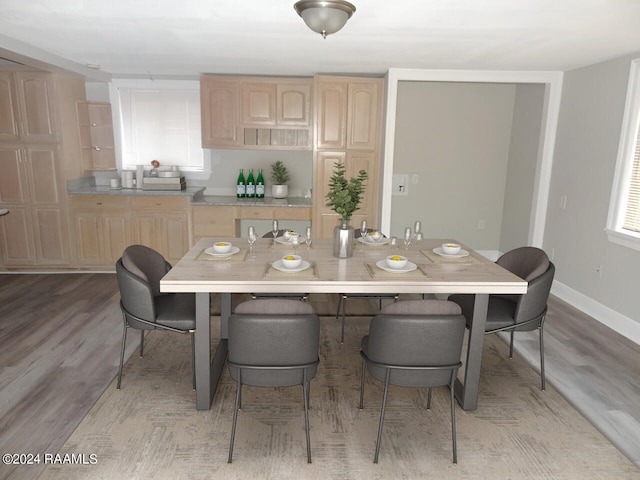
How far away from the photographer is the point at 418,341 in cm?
201

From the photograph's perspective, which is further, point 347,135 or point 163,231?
point 163,231

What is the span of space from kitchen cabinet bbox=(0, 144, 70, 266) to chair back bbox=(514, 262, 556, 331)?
4622mm

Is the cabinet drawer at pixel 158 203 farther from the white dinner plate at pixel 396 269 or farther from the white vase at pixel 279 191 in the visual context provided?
the white dinner plate at pixel 396 269

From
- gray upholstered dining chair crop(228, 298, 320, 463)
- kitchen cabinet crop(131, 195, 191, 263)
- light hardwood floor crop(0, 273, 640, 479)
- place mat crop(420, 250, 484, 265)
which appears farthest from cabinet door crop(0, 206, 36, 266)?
place mat crop(420, 250, 484, 265)

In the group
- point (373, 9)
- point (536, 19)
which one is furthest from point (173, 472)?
point (536, 19)

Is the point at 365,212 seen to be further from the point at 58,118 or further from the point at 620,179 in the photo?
the point at 58,118

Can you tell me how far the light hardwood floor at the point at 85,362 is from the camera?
94.6 inches

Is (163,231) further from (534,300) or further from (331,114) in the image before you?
(534,300)

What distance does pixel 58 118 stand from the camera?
4.75m

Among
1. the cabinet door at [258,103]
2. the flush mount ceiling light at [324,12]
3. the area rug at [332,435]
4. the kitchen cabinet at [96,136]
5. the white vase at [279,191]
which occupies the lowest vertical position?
the area rug at [332,435]

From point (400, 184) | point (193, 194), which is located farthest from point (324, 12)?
point (400, 184)

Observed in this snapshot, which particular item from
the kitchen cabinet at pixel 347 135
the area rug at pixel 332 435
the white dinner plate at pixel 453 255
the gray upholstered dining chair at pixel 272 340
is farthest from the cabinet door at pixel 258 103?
the gray upholstered dining chair at pixel 272 340

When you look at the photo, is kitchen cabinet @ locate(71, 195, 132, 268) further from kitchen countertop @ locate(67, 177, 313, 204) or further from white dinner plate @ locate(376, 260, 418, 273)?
white dinner plate @ locate(376, 260, 418, 273)

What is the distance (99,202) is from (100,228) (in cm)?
29
